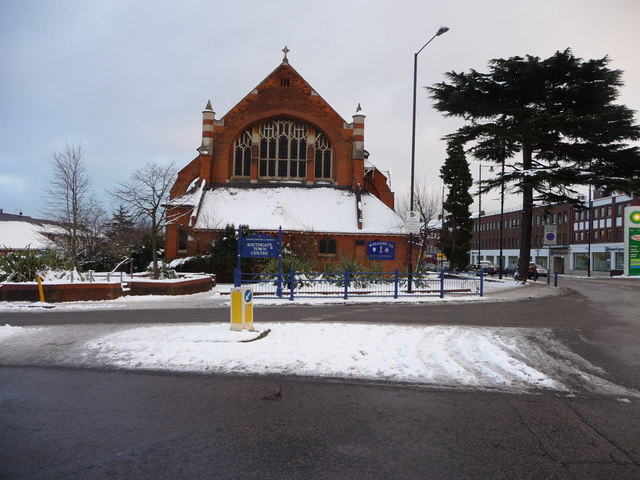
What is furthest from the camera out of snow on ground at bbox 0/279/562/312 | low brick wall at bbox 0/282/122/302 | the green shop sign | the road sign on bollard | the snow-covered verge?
the green shop sign

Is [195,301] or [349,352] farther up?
[349,352]

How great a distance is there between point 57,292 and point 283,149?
2248 centimetres

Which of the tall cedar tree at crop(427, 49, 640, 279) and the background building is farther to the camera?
the background building

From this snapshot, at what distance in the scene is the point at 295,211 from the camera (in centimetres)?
3338

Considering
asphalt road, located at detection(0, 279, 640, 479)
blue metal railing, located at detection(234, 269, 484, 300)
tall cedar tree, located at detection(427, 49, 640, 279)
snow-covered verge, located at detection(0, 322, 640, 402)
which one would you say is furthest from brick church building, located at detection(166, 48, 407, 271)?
asphalt road, located at detection(0, 279, 640, 479)

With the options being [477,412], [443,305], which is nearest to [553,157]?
[443,305]

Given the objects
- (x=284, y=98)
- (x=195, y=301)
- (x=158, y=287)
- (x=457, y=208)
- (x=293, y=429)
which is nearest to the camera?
(x=293, y=429)

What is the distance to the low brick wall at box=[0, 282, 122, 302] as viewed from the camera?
16750mm

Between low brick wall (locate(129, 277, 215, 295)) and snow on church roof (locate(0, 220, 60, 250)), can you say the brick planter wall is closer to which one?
low brick wall (locate(129, 277, 215, 295))

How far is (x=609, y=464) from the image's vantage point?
4008 millimetres

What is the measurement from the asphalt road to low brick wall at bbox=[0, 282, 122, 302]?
1040 cm

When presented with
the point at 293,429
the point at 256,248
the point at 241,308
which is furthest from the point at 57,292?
the point at 293,429

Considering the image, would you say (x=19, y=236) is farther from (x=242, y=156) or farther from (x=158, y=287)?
(x=158, y=287)

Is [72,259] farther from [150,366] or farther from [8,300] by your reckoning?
[150,366]
